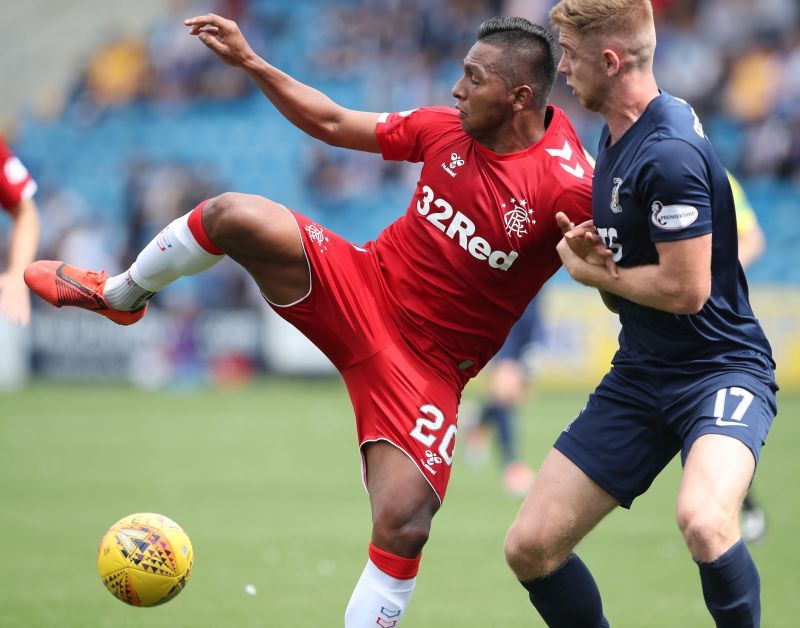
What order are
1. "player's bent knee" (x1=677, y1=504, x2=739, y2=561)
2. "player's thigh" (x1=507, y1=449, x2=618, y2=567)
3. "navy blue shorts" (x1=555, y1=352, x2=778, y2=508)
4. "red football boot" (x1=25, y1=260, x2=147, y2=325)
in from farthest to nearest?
1. "red football boot" (x1=25, y1=260, x2=147, y2=325)
2. "player's thigh" (x1=507, y1=449, x2=618, y2=567)
3. "navy blue shorts" (x1=555, y1=352, x2=778, y2=508)
4. "player's bent knee" (x1=677, y1=504, x2=739, y2=561)

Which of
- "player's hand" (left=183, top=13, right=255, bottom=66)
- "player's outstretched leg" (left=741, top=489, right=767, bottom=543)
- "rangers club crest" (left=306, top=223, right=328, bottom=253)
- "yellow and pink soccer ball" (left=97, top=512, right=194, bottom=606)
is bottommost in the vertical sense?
"yellow and pink soccer ball" (left=97, top=512, right=194, bottom=606)

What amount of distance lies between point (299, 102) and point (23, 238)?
193 centimetres

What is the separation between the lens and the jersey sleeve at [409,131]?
566 centimetres

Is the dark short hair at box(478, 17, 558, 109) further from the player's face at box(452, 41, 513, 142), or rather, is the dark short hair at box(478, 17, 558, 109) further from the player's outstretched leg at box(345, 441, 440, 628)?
the player's outstretched leg at box(345, 441, 440, 628)

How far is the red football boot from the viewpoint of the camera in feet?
18.4

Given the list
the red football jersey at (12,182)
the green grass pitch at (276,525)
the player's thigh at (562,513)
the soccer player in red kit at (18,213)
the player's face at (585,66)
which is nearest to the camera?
the player's face at (585,66)

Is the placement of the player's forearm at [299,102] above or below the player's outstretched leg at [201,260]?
above

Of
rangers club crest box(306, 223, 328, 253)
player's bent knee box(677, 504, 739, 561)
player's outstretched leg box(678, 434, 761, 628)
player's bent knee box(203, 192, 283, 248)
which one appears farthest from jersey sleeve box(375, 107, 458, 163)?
player's bent knee box(677, 504, 739, 561)

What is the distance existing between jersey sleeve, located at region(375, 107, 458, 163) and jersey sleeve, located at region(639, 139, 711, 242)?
1410 millimetres

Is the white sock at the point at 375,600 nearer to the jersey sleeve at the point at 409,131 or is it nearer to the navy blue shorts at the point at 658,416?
the navy blue shorts at the point at 658,416

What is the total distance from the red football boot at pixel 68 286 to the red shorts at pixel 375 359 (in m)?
0.88

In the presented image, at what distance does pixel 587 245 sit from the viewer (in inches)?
190

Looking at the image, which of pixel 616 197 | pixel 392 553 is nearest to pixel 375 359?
pixel 392 553

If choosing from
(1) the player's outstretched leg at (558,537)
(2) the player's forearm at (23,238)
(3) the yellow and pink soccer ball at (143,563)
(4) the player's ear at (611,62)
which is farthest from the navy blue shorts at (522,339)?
(4) the player's ear at (611,62)
